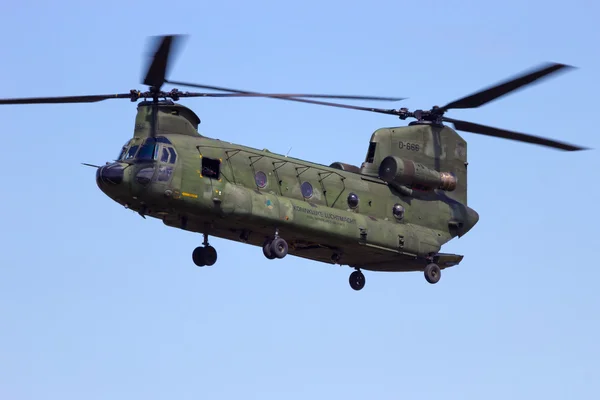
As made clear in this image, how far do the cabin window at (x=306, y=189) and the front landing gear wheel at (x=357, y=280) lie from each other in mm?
4563

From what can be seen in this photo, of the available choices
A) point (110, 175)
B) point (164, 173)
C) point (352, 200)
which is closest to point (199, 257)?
point (164, 173)

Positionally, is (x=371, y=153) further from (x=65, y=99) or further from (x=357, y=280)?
(x=65, y=99)

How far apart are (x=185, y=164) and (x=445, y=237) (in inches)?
437

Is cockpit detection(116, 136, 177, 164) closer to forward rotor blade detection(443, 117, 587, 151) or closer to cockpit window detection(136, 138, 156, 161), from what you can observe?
cockpit window detection(136, 138, 156, 161)

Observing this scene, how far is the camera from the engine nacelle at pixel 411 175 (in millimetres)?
49938

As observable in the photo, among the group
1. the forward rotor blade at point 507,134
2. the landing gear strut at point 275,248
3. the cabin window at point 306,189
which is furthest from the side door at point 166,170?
the forward rotor blade at point 507,134

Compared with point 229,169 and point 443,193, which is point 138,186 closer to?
point 229,169

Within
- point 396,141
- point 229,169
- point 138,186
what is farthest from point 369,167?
point 138,186

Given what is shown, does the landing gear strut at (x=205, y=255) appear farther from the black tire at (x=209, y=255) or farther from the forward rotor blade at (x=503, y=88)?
the forward rotor blade at (x=503, y=88)

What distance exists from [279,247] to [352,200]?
4.05 metres

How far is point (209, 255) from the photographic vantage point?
A: 155ft

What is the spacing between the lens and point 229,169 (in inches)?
1797

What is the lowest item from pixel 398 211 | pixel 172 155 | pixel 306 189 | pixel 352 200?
pixel 172 155

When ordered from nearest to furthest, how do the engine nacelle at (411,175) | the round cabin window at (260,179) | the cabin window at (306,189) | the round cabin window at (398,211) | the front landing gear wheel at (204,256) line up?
1. the round cabin window at (260,179)
2. the front landing gear wheel at (204,256)
3. the cabin window at (306,189)
4. the round cabin window at (398,211)
5. the engine nacelle at (411,175)
